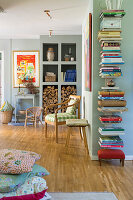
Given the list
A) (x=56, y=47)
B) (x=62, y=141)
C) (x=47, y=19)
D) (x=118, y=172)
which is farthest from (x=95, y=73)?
(x=56, y=47)

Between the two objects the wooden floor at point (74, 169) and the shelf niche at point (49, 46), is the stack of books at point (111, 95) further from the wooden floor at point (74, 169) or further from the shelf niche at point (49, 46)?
the shelf niche at point (49, 46)

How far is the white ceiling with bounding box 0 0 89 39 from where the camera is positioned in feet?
15.4

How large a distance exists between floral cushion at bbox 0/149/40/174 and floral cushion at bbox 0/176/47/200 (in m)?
0.11

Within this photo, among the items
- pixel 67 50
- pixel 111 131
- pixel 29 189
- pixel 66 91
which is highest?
pixel 67 50

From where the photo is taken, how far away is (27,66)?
26.5 feet

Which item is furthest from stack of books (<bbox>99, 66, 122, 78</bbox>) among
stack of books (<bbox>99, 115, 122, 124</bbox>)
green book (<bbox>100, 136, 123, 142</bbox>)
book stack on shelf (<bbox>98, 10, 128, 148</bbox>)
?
green book (<bbox>100, 136, 123, 142</bbox>)

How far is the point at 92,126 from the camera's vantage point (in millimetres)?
3979

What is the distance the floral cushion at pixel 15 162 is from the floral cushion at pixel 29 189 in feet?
0.37

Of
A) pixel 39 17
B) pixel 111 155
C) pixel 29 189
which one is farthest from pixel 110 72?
pixel 39 17

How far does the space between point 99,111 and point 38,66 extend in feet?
14.6

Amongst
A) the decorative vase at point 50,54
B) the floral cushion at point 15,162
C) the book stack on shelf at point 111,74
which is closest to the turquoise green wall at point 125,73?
the book stack on shelf at point 111,74

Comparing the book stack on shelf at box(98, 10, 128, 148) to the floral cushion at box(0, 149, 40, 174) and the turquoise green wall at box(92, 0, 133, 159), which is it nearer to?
the turquoise green wall at box(92, 0, 133, 159)

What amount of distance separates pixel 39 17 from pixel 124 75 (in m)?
2.65

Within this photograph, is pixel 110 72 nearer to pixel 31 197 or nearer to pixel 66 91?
pixel 31 197
